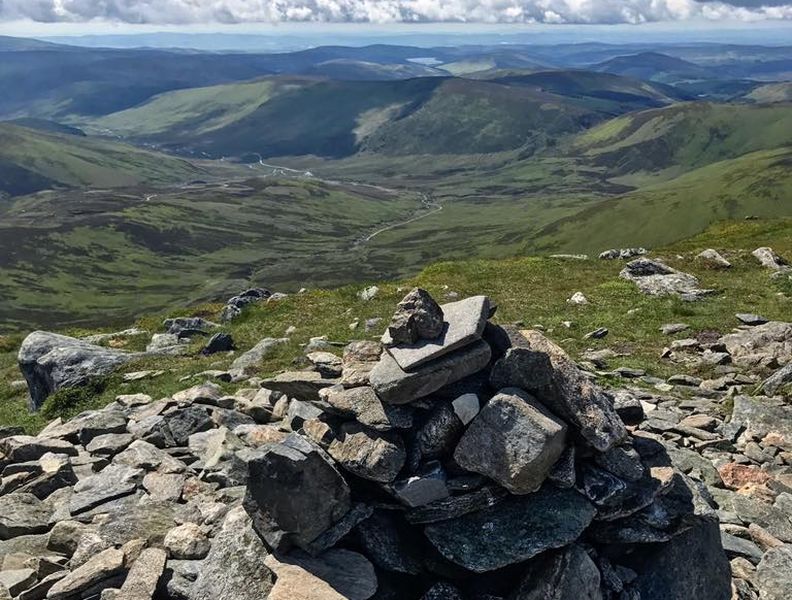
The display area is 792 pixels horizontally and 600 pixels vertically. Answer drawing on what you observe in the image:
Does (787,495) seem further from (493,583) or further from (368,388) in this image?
(368,388)

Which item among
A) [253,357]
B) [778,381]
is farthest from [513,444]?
[253,357]

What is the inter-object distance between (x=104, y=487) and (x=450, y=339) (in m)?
10.3

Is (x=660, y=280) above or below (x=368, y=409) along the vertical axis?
below

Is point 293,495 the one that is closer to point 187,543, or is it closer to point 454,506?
point 187,543

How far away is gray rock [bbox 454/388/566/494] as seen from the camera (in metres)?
14.2

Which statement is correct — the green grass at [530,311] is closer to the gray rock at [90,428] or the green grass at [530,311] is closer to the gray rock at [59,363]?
the gray rock at [59,363]

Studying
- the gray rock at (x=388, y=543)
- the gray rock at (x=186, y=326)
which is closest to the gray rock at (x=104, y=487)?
the gray rock at (x=388, y=543)

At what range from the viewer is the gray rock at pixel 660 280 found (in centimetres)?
4244

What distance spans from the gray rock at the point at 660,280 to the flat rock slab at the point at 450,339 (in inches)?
1151

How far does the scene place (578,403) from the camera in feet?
50.0

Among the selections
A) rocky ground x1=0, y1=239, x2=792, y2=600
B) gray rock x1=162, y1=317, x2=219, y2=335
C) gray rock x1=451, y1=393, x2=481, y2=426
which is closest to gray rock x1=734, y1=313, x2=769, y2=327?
rocky ground x1=0, y1=239, x2=792, y2=600

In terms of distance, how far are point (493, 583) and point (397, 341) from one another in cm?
585

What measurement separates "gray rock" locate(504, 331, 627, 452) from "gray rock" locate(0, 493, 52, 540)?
504 inches

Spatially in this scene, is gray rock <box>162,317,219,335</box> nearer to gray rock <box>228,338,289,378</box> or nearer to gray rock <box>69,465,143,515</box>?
gray rock <box>228,338,289,378</box>
